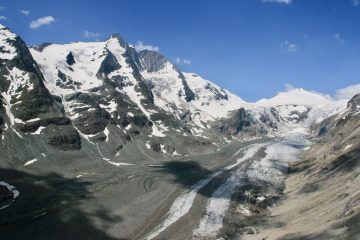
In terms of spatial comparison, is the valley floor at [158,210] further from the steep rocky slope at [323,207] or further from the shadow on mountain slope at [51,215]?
the steep rocky slope at [323,207]

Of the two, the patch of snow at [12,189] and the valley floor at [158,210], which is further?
the patch of snow at [12,189]

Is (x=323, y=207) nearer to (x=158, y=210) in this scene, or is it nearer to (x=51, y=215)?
(x=158, y=210)

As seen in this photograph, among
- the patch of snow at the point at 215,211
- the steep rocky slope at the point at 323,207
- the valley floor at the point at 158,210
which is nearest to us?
the steep rocky slope at the point at 323,207

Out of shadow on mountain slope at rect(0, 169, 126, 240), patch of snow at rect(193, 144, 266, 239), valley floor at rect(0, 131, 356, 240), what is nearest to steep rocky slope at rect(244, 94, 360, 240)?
valley floor at rect(0, 131, 356, 240)

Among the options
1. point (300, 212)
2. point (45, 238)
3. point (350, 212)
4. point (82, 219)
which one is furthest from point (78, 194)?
point (350, 212)

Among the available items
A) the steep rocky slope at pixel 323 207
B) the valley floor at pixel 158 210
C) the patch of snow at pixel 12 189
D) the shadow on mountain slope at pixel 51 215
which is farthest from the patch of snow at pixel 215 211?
the patch of snow at pixel 12 189

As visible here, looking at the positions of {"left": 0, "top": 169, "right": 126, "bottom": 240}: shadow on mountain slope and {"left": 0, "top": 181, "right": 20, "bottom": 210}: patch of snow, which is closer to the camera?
{"left": 0, "top": 169, "right": 126, "bottom": 240}: shadow on mountain slope

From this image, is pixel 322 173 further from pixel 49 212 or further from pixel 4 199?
pixel 4 199

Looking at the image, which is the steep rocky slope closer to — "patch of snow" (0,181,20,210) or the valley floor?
the valley floor

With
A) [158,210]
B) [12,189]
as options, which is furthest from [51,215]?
[12,189]
